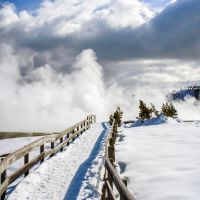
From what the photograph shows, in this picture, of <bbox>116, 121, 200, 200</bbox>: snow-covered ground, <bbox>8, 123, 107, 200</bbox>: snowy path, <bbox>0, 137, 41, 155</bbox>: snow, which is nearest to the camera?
<bbox>116, 121, 200, 200</bbox>: snow-covered ground

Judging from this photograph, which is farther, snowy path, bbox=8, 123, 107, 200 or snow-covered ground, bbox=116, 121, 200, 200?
snowy path, bbox=8, 123, 107, 200

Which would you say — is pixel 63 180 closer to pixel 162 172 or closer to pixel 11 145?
pixel 162 172

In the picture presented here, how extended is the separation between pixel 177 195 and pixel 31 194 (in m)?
3.85

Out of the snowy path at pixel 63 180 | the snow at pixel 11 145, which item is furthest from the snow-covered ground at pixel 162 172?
the snow at pixel 11 145

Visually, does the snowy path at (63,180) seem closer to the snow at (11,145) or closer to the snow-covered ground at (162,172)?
the snow-covered ground at (162,172)

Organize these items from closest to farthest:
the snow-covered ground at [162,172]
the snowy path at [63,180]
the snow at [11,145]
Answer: the snow-covered ground at [162,172] < the snowy path at [63,180] < the snow at [11,145]

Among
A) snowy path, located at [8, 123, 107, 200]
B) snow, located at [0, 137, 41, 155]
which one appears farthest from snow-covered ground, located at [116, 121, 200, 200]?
Answer: snow, located at [0, 137, 41, 155]

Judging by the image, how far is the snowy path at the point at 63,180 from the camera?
9105 millimetres

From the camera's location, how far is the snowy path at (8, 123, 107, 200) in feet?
29.9

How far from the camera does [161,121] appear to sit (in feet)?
124

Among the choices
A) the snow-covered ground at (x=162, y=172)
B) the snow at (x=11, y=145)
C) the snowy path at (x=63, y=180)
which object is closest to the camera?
the snow-covered ground at (x=162, y=172)

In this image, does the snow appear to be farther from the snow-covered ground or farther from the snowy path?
the snow-covered ground

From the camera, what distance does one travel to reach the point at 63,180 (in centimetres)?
1080

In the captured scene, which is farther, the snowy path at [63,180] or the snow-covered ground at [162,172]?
the snowy path at [63,180]
